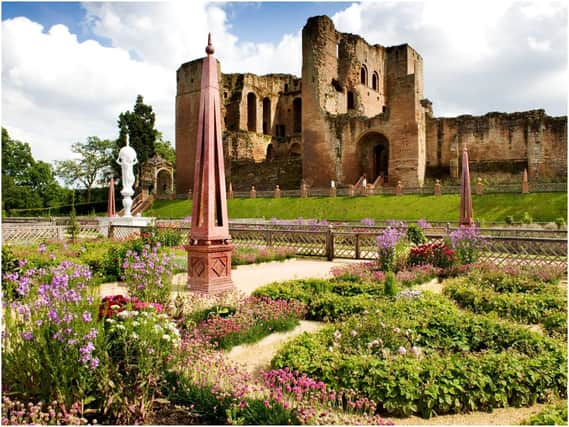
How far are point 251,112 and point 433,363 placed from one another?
46.0m

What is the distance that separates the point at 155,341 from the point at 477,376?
108 inches

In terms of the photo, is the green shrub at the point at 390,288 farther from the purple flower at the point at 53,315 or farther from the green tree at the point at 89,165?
the green tree at the point at 89,165

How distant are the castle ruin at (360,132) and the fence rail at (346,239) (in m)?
17.6

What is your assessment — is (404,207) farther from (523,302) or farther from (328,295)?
(328,295)

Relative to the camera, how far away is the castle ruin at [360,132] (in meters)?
30.3

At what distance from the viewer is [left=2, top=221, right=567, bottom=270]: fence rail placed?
10.1 meters

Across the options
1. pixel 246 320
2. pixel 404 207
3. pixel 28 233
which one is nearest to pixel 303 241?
pixel 246 320

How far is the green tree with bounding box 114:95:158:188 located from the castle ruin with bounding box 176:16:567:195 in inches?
117

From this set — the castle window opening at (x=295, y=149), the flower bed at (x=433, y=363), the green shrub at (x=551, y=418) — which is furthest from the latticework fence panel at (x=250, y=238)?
the castle window opening at (x=295, y=149)

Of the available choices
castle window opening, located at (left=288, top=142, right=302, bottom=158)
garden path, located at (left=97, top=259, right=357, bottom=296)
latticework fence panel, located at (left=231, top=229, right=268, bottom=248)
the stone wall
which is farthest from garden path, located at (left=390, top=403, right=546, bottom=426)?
castle window opening, located at (left=288, top=142, right=302, bottom=158)

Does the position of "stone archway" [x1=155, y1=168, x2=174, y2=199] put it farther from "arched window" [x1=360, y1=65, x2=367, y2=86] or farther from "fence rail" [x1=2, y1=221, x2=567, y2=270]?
"fence rail" [x1=2, y1=221, x2=567, y2=270]

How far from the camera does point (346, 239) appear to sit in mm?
14727

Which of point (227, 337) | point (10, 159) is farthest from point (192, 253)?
point (10, 159)

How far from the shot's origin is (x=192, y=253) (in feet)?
24.6
